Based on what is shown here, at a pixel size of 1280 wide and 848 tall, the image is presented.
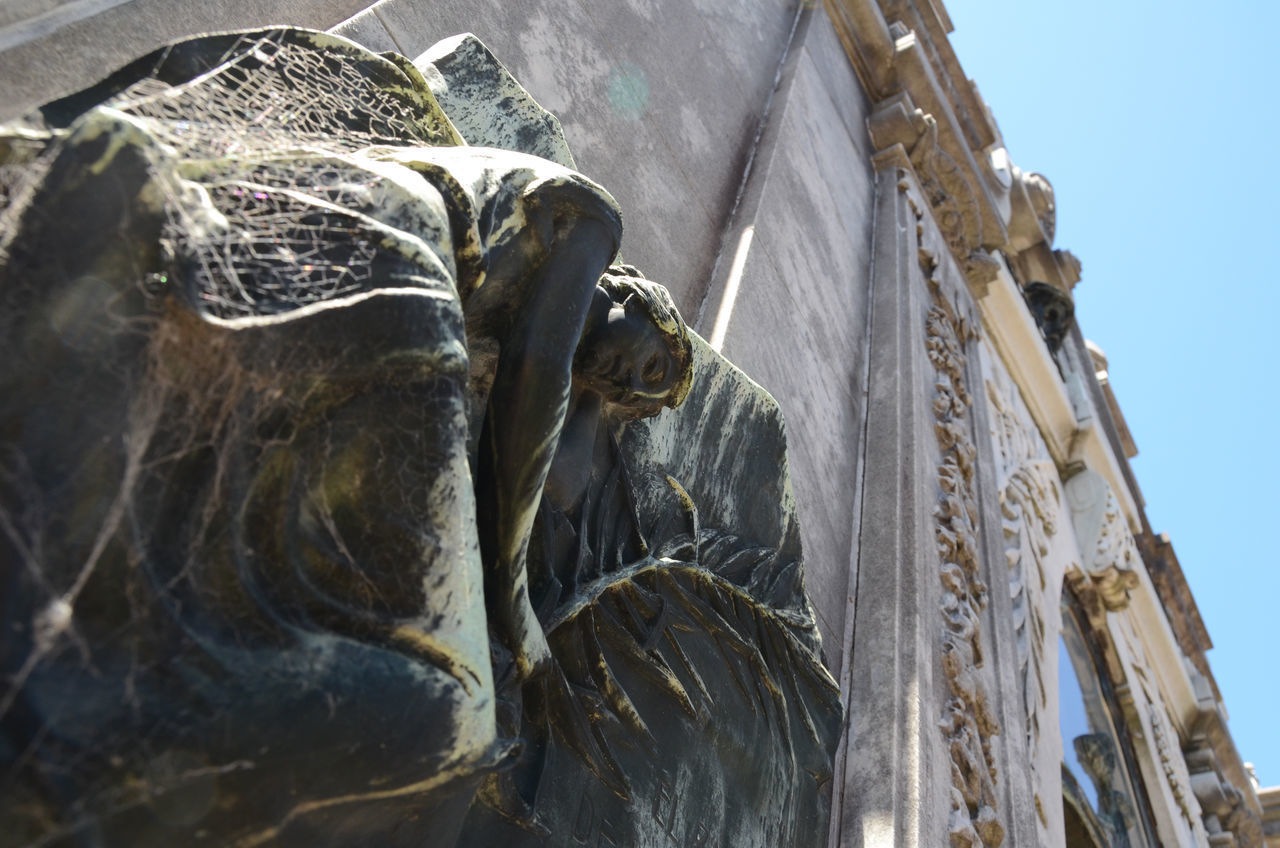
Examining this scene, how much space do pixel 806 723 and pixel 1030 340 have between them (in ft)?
15.0

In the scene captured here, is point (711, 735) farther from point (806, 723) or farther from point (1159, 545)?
point (1159, 545)

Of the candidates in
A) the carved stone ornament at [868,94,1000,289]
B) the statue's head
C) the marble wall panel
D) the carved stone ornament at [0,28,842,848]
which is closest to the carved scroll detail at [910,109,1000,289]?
the carved stone ornament at [868,94,1000,289]

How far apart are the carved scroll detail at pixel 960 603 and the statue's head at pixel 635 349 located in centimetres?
133

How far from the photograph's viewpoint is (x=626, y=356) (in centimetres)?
133

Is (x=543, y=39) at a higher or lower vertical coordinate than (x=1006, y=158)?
lower

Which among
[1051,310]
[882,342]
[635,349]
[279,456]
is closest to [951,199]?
[882,342]

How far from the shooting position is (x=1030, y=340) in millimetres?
5777

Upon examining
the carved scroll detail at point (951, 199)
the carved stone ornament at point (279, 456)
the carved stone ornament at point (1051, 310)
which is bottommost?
the carved stone ornament at point (279, 456)

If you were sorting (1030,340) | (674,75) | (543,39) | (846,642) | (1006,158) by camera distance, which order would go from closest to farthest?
(543,39)
(846,642)
(674,75)
(1030,340)
(1006,158)

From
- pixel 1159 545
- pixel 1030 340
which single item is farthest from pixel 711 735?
pixel 1159 545

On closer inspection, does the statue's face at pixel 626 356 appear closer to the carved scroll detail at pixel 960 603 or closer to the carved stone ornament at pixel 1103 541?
the carved scroll detail at pixel 960 603

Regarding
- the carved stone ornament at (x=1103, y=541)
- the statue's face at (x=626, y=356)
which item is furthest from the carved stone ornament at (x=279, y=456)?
the carved stone ornament at (x=1103, y=541)

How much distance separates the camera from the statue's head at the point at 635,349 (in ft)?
4.36

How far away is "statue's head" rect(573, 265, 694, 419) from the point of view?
4.36 feet
